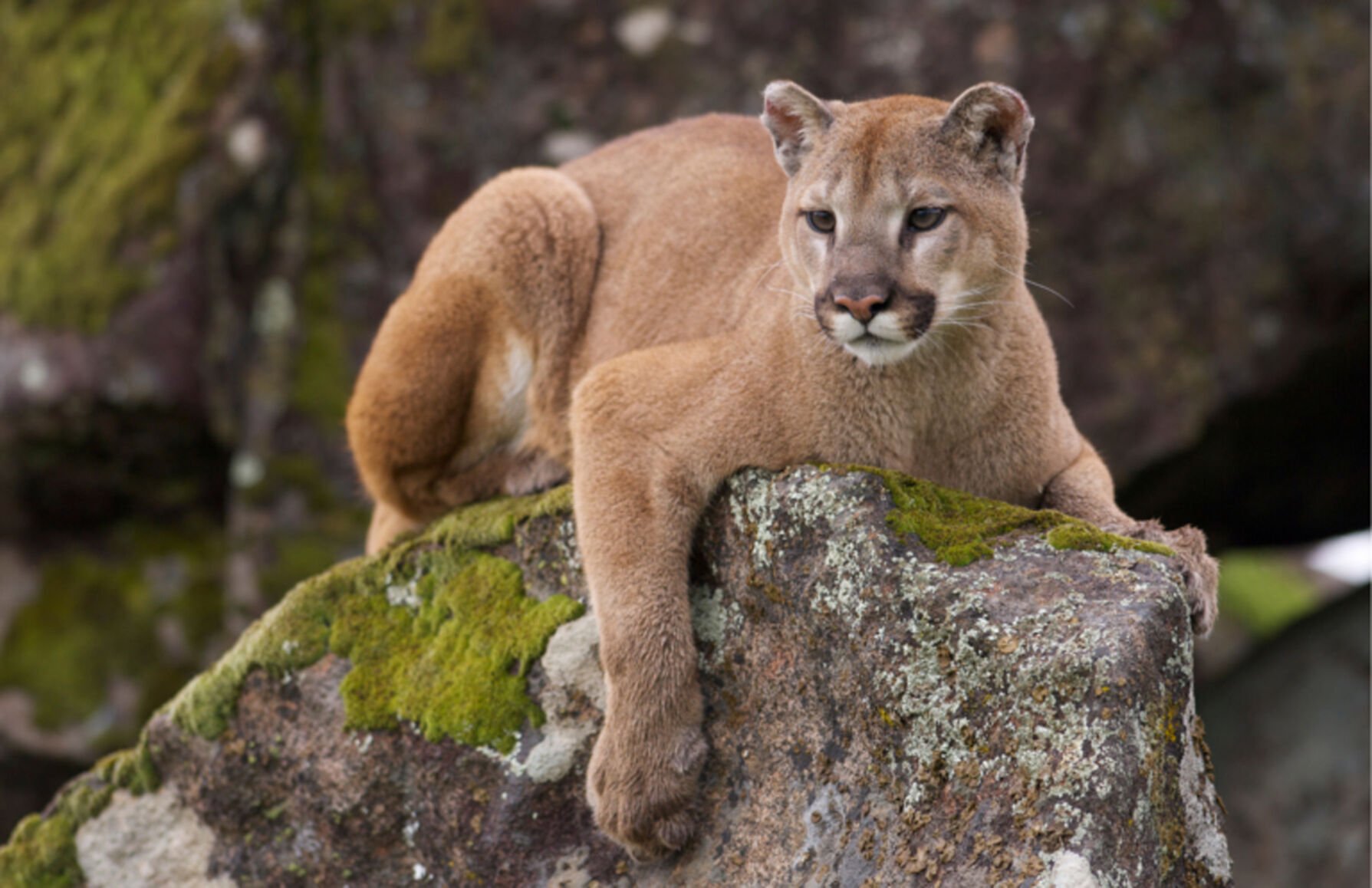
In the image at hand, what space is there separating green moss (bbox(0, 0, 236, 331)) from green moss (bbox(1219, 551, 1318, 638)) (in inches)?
357

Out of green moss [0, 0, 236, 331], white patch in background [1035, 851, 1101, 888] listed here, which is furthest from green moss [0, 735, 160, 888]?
green moss [0, 0, 236, 331]

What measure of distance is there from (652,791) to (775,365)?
1.67m

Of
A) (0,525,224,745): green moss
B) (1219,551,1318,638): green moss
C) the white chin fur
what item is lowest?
(1219,551,1318,638): green moss

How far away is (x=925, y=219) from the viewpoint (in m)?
5.09

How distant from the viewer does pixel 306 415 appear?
10219mm

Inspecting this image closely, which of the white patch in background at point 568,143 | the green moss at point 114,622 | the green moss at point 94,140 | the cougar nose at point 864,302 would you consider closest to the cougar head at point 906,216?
the cougar nose at point 864,302

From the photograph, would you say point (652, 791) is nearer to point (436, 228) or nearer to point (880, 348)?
point (880, 348)

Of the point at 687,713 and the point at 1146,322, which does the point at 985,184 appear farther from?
the point at 1146,322

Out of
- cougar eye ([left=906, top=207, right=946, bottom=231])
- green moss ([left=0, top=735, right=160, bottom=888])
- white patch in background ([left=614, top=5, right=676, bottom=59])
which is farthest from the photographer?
white patch in background ([left=614, top=5, right=676, bottom=59])

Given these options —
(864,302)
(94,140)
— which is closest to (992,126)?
(864,302)

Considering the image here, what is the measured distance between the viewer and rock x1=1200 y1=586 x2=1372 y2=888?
9.95m

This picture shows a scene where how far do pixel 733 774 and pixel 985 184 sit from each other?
7.68 ft

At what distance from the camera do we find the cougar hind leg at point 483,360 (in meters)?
6.72

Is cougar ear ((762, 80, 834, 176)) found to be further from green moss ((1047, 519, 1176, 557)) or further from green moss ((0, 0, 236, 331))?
green moss ((0, 0, 236, 331))
